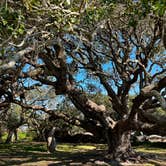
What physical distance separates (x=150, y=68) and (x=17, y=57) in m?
12.9

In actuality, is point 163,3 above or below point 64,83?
below

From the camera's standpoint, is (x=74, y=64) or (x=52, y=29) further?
(x=74, y=64)

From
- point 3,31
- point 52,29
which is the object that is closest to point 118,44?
point 52,29

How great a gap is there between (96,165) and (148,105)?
12.6 ft

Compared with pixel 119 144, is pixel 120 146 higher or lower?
lower

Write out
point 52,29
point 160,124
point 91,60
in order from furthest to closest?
point 91,60 < point 160,124 < point 52,29

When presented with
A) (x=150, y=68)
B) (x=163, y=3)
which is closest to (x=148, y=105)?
(x=150, y=68)

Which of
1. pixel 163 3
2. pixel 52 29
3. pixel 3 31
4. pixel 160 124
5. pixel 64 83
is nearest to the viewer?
pixel 163 3

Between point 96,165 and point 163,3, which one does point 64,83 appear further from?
point 163,3

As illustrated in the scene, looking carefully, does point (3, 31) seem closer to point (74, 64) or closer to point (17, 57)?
point (17, 57)

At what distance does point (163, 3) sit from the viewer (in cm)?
611

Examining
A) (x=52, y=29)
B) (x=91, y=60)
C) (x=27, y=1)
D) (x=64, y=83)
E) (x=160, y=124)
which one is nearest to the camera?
(x=27, y=1)

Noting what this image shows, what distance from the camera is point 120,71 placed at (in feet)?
66.9

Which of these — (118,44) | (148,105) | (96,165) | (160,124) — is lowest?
(96,165)
